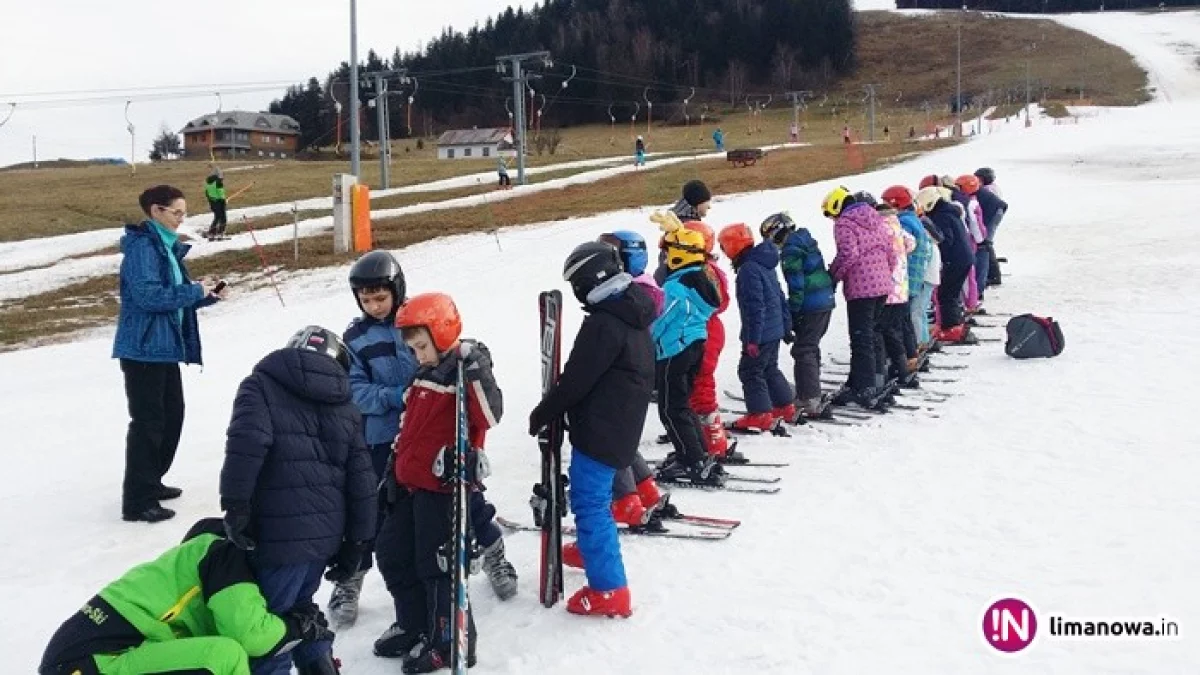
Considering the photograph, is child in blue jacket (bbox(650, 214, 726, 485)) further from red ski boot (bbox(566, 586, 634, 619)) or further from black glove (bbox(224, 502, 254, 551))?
black glove (bbox(224, 502, 254, 551))

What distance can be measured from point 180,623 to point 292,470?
695 millimetres

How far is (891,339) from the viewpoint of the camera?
32.8ft

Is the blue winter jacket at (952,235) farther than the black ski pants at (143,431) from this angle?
Yes

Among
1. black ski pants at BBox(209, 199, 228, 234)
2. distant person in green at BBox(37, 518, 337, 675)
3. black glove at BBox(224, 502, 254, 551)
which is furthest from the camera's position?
black ski pants at BBox(209, 199, 228, 234)

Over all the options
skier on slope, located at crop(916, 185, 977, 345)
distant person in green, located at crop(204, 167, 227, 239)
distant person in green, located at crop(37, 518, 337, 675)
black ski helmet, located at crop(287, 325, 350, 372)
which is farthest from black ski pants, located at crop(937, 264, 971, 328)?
distant person in green, located at crop(204, 167, 227, 239)

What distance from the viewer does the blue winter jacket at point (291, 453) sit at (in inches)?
146

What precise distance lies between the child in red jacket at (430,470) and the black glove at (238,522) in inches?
40.7

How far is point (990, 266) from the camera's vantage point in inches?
639

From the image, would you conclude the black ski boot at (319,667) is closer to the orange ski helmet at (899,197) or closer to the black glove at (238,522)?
the black glove at (238,522)

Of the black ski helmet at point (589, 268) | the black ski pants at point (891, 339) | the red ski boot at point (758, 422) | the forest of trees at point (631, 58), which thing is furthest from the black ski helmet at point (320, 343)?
the forest of trees at point (631, 58)

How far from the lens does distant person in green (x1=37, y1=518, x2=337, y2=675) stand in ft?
11.3

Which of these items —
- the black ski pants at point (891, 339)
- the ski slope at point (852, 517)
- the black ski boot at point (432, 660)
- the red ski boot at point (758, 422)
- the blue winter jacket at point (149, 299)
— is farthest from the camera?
the black ski pants at point (891, 339)

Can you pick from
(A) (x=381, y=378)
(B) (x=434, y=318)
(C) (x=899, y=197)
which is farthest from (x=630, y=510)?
(C) (x=899, y=197)

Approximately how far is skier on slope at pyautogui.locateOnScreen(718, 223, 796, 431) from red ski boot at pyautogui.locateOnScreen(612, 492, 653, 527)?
2561mm
